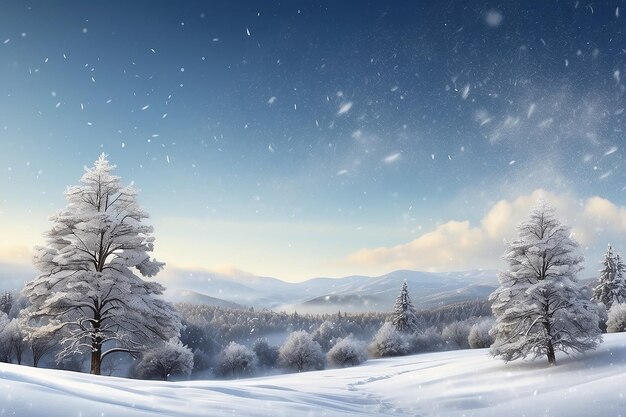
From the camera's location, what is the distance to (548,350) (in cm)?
1967

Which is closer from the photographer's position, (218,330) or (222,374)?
(222,374)

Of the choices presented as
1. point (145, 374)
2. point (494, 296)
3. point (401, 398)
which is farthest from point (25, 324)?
point (145, 374)

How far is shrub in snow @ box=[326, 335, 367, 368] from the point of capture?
178ft

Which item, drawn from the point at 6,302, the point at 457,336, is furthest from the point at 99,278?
the point at 6,302

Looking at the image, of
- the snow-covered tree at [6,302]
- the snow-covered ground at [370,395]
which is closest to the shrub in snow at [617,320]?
the snow-covered ground at [370,395]

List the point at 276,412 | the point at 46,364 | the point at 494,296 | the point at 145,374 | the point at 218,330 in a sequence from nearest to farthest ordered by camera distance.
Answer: the point at 276,412
the point at 494,296
the point at 145,374
the point at 46,364
the point at 218,330

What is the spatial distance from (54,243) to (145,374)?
4364 centimetres

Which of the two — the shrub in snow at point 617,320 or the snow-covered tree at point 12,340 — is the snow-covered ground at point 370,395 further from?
the snow-covered tree at point 12,340

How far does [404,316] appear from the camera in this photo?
62562 mm

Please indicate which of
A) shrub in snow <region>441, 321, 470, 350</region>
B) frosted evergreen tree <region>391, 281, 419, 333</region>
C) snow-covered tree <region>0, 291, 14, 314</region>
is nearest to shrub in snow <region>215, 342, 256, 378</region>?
frosted evergreen tree <region>391, 281, 419, 333</region>

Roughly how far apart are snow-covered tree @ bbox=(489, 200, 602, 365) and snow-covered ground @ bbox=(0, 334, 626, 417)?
106 centimetres

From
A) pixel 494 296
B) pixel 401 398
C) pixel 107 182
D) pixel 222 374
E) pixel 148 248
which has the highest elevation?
pixel 107 182

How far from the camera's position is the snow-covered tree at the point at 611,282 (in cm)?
5884

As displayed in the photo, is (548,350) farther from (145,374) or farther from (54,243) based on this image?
(145,374)
